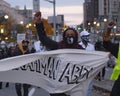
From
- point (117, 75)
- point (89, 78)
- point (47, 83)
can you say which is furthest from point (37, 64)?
point (117, 75)

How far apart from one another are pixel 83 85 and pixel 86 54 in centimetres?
46

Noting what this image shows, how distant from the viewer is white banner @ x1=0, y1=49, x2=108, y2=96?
696 centimetres

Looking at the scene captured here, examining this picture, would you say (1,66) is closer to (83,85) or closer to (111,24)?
(83,85)

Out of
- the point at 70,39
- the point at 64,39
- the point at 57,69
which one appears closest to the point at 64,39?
the point at 64,39

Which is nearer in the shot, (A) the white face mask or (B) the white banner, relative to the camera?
(B) the white banner

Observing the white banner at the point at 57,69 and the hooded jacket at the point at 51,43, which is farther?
the hooded jacket at the point at 51,43

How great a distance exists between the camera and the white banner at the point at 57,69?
6.96 meters

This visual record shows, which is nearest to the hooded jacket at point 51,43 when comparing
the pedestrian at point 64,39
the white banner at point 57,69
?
the pedestrian at point 64,39

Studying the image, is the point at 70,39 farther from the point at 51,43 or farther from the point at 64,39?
the point at 51,43

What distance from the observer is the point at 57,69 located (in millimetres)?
6980

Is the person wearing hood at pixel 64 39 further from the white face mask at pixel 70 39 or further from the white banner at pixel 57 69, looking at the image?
the white banner at pixel 57 69

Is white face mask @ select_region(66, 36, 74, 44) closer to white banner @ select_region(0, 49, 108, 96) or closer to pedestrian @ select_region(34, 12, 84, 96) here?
pedestrian @ select_region(34, 12, 84, 96)

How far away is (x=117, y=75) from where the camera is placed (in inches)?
263

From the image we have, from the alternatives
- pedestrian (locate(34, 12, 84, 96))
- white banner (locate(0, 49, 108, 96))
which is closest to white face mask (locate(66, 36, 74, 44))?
pedestrian (locate(34, 12, 84, 96))
